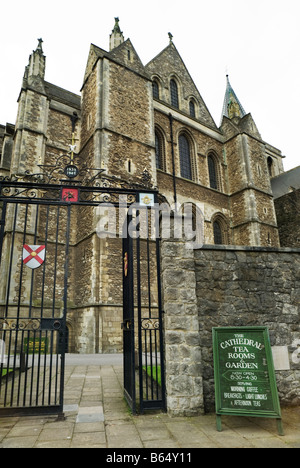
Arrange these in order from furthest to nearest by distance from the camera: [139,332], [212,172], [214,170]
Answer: [214,170] → [212,172] → [139,332]

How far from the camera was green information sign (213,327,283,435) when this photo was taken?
3.55m

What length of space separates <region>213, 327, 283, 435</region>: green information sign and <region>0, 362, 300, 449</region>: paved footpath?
0.22 meters

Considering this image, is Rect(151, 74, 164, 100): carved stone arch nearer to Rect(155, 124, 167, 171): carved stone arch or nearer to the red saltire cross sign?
Rect(155, 124, 167, 171): carved stone arch

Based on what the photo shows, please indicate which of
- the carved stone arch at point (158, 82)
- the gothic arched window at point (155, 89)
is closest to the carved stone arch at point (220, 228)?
the gothic arched window at point (155, 89)

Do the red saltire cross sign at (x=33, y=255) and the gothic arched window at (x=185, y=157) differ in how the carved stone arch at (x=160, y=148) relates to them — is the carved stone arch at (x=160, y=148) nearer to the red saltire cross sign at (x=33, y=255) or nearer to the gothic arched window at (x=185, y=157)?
the gothic arched window at (x=185, y=157)

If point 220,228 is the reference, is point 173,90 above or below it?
above

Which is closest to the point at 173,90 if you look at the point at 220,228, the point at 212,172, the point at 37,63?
the point at 212,172

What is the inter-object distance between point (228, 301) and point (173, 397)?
159 centimetres

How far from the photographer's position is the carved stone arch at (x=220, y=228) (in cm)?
2065

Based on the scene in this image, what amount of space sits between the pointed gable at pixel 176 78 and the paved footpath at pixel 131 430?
67.5 ft

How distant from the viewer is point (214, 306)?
15.3 ft

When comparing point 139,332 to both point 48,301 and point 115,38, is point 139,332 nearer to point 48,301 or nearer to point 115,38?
point 48,301

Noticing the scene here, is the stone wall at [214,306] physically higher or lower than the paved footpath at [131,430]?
higher

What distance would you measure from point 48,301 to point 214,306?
1034cm
